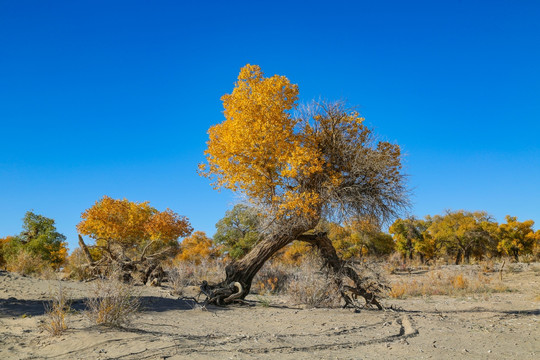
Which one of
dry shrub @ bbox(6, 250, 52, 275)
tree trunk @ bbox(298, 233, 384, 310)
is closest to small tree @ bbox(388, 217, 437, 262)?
tree trunk @ bbox(298, 233, 384, 310)

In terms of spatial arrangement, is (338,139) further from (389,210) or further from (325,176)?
(389,210)

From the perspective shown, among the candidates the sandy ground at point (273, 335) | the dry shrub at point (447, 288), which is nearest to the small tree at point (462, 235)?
the dry shrub at point (447, 288)

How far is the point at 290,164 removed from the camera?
11.6 meters

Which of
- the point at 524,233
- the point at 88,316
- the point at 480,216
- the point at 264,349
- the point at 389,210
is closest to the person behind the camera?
the point at 264,349

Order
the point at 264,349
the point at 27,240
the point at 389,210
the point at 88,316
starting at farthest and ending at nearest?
the point at 27,240 < the point at 389,210 < the point at 88,316 < the point at 264,349

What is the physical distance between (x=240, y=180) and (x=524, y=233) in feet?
111

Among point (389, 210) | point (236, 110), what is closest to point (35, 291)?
point (236, 110)

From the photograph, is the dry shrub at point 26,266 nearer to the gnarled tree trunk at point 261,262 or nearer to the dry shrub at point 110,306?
the gnarled tree trunk at point 261,262

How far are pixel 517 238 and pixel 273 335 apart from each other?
117ft

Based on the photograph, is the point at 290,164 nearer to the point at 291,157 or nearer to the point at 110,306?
the point at 291,157

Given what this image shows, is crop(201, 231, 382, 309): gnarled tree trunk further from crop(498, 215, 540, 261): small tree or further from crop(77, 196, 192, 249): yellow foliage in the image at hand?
crop(498, 215, 540, 261): small tree

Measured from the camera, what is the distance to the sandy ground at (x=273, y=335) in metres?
6.86

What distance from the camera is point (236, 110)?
1222cm

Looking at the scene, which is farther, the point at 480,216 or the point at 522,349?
the point at 480,216
